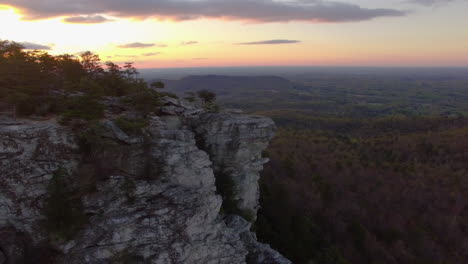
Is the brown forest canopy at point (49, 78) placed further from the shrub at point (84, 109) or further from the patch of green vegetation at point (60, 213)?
the patch of green vegetation at point (60, 213)

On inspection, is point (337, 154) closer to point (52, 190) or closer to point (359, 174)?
point (359, 174)

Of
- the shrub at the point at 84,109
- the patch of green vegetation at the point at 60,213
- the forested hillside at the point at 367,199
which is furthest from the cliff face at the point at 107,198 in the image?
the forested hillside at the point at 367,199

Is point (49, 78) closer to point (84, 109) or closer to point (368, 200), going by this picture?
point (84, 109)

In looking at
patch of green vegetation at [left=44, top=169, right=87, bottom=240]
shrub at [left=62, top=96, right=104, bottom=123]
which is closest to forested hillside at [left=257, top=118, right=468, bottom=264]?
patch of green vegetation at [left=44, top=169, right=87, bottom=240]

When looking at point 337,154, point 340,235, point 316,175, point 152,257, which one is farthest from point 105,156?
point 337,154

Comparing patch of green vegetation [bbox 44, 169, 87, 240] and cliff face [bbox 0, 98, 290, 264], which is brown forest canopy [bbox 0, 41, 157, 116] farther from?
patch of green vegetation [bbox 44, 169, 87, 240]
